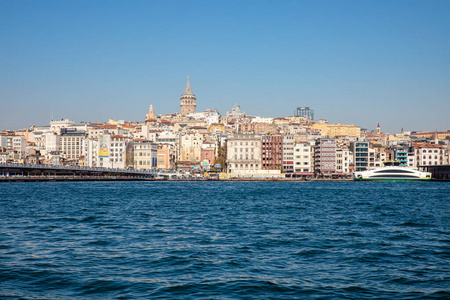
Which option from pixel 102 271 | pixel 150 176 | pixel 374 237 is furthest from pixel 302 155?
pixel 102 271

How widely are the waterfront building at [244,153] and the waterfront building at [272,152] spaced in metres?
1.58

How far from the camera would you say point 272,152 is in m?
158

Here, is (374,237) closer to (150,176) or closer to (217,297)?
(217,297)

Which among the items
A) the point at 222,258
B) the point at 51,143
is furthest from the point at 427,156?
the point at 222,258

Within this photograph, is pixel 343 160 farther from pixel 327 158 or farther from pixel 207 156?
pixel 207 156

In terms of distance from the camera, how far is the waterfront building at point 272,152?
517 feet

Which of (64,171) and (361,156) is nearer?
(64,171)

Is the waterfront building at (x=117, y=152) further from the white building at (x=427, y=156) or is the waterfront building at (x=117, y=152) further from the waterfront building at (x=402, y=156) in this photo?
the white building at (x=427, y=156)

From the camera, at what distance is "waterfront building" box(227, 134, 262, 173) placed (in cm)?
15700

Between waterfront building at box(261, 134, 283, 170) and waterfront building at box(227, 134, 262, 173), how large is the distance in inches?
62.3

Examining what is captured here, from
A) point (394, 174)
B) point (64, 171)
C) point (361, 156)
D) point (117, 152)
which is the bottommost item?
point (394, 174)

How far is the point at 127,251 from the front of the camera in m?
20.4

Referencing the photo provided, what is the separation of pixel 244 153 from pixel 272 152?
314 inches

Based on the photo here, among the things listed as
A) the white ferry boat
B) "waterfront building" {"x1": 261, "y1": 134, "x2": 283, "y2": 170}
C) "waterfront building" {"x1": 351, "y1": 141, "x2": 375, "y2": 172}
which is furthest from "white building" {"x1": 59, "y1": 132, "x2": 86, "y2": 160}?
the white ferry boat
